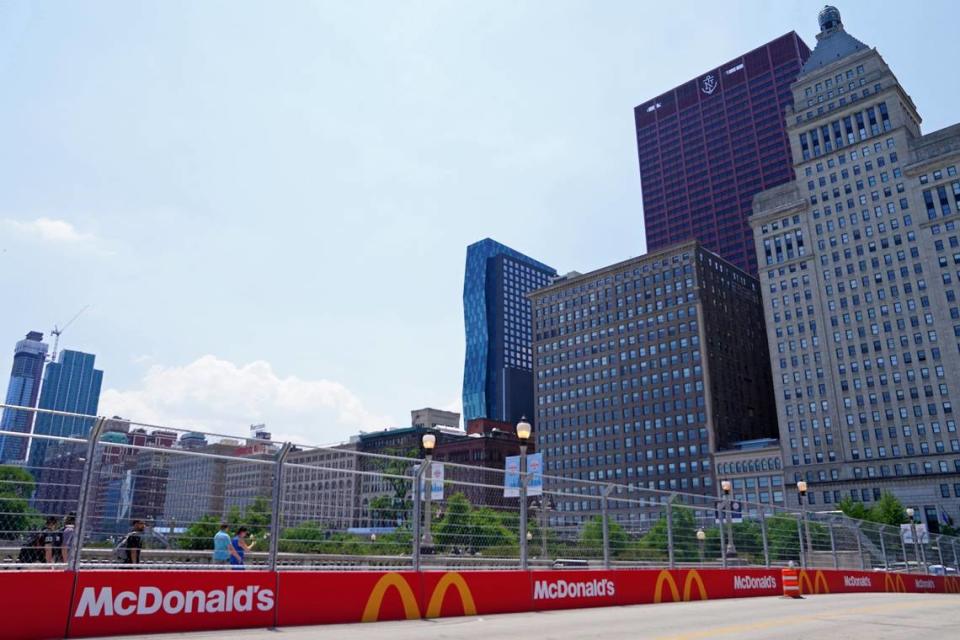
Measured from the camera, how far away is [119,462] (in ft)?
30.6

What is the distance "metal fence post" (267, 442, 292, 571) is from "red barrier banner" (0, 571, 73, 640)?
2784 millimetres

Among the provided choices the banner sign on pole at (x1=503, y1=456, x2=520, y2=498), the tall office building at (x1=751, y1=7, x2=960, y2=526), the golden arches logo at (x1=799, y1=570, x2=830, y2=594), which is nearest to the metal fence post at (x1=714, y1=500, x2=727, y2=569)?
the golden arches logo at (x1=799, y1=570, x2=830, y2=594)

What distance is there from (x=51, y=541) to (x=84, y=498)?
100 cm

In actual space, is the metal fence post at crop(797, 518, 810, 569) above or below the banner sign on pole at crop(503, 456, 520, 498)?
below

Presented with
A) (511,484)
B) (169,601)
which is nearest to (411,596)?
(511,484)

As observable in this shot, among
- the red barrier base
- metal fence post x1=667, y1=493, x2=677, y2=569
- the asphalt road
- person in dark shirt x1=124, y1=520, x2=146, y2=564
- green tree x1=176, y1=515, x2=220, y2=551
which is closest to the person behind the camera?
the red barrier base

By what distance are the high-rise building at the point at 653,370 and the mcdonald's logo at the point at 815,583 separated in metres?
113

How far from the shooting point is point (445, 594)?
12695 millimetres

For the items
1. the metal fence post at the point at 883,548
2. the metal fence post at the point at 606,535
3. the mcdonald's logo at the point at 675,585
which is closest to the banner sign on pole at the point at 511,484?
the metal fence post at the point at 606,535

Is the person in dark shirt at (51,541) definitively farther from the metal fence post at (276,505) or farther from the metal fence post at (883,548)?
the metal fence post at (883,548)

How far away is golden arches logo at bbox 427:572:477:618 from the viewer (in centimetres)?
1241

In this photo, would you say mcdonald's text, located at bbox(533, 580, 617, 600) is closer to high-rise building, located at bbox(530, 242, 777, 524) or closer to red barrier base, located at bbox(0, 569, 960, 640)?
red barrier base, located at bbox(0, 569, 960, 640)

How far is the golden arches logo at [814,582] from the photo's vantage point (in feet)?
75.0

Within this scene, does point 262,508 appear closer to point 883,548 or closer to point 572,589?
point 572,589
